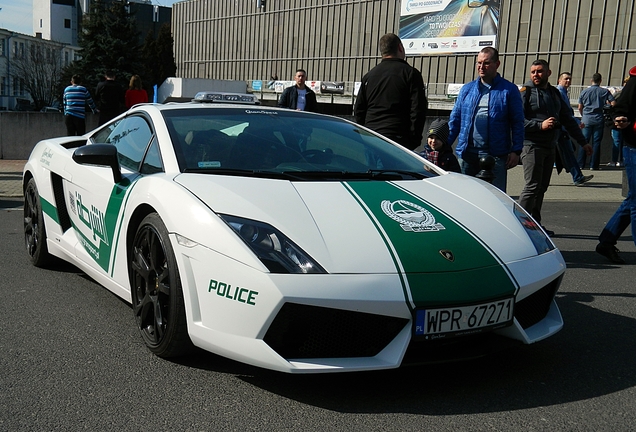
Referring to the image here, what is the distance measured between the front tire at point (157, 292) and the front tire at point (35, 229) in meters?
1.81

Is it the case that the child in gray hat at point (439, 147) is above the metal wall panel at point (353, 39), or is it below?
below

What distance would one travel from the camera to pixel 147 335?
11.6ft

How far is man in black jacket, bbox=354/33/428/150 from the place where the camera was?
6340 millimetres

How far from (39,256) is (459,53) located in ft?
202

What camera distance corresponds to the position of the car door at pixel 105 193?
4.01 m

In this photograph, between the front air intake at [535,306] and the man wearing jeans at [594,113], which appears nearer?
the front air intake at [535,306]

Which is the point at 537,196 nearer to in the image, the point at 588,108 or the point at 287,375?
the point at 287,375

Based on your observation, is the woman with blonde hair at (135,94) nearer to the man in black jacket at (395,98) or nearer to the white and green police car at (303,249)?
the man in black jacket at (395,98)

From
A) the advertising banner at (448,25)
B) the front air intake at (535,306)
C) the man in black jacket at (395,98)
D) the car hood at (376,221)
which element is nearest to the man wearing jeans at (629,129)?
the man in black jacket at (395,98)

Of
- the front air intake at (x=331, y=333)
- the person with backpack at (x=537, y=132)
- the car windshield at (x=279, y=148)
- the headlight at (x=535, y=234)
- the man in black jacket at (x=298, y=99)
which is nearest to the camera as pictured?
the front air intake at (x=331, y=333)

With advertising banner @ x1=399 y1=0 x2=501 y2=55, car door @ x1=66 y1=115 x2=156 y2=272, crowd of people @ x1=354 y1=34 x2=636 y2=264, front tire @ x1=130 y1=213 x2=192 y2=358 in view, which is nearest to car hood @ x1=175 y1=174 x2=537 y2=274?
front tire @ x1=130 y1=213 x2=192 y2=358

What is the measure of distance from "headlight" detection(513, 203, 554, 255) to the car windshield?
0.59 meters

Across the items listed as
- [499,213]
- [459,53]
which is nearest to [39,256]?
[499,213]

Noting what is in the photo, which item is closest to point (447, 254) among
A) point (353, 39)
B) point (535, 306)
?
point (535, 306)
